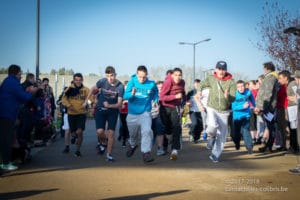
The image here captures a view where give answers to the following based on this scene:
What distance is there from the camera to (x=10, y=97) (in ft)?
24.8

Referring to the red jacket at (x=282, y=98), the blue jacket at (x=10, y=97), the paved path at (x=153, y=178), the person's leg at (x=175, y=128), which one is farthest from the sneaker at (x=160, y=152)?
the blue jacket at (x=10, y=97)

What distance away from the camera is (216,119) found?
898 centimetres

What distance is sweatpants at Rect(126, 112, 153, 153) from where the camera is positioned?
885cm

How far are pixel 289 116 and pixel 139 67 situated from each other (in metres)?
4.18

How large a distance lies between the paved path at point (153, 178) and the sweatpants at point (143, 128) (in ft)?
1.39

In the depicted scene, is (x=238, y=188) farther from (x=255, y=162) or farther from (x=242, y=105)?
(x=242, y=105)

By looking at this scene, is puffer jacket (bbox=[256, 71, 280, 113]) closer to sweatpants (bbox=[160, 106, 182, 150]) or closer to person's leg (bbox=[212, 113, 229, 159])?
person's leg (bbox=[212, 113, 229, 159])

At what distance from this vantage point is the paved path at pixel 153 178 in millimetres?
6008

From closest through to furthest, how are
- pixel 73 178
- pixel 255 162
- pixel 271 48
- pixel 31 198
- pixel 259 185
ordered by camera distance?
pixel 31 198
pixel 259 185
pixel 73 178
pixel 255 162
pixel 271 48

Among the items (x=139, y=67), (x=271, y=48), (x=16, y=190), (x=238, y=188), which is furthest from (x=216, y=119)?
(x=271, y=48)

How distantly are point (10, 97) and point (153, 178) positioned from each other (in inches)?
119

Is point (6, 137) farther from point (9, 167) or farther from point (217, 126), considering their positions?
point (217, 126)

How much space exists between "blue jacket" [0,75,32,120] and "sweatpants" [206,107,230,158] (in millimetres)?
3833

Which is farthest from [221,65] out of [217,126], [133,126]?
[133,126]
